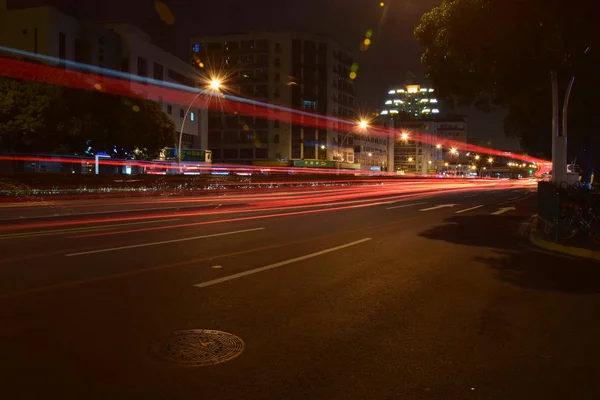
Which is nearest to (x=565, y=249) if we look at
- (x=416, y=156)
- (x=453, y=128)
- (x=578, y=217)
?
(x=578, y=217)

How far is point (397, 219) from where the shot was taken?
1977 centimetres

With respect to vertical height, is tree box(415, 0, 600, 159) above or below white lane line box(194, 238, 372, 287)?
above

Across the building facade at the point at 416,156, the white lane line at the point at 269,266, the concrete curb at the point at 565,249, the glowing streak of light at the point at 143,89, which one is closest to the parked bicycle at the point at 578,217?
the concrete curb at the point at 565,249

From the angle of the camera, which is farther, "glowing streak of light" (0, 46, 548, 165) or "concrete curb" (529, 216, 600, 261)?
"glowing streak of light" (0, 46, 548, 165)

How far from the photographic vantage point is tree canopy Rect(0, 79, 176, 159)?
35.2 meters

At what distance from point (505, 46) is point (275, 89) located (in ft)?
259

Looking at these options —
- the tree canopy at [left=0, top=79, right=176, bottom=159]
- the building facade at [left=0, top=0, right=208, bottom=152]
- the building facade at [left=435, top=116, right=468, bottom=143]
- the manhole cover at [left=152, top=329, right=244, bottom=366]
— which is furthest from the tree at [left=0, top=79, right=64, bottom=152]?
the building facade at [left=435, top=116, right=468, bottom=143]

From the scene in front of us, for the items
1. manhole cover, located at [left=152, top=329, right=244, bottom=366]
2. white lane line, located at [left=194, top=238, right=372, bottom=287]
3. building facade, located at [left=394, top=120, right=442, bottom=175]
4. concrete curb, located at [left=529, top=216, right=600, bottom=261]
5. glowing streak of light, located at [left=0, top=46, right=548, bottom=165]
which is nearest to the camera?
manhole cover, located at [left=152, top=329, right=244, bottom=366]

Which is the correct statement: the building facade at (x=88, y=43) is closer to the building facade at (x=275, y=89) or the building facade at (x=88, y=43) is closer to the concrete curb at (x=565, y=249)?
the building facade at (x=275, y=89)

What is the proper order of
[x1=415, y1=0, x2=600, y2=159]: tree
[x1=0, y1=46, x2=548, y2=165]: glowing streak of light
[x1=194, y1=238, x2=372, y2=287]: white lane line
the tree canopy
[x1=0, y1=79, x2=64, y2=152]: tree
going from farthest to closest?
[x1=0, y1=46, x2=548, y2=165]: glowing streak of light → the tree canopy → [x1=0, y1=79, x2=64, y2=152]: tree → [x1=415, y1=0, x2=600, y2=159]: tree → [x1=194, y1=238, x2=372, y2=287]: white lane line

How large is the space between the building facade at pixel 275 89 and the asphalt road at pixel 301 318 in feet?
260

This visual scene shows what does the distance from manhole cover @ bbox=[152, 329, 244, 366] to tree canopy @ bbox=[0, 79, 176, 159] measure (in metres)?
35.0

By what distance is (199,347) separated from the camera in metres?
5.11

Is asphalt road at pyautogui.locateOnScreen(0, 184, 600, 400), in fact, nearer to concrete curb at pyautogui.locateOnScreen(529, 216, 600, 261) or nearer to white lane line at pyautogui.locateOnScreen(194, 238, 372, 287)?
white lane line at pyautogui.locateOnScreen(194, 238, 372, 287)
